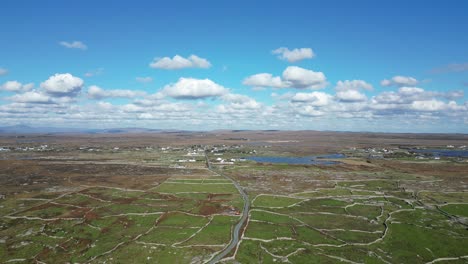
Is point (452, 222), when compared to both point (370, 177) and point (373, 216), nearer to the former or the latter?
point (373, 216)

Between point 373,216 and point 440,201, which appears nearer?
point 373,216

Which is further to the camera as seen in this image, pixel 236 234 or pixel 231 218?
pixel 231 218

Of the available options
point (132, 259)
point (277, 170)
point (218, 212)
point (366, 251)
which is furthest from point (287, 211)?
point (277, 170)

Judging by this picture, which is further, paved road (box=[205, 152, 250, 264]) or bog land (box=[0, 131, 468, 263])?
bog land (box=[0, 131, 468, 263])

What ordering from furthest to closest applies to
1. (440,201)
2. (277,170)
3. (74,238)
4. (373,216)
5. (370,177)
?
(277,170) < (370,177) < (440,201) < (373,216) < (74,238)

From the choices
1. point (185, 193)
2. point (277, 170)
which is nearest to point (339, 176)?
point (277, 170)

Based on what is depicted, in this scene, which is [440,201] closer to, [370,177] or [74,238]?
[370,177]

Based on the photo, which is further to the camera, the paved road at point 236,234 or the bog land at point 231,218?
the bog land at point 231,218

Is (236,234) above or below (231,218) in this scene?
below

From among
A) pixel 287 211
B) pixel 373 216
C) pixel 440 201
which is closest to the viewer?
pixel 373 216
